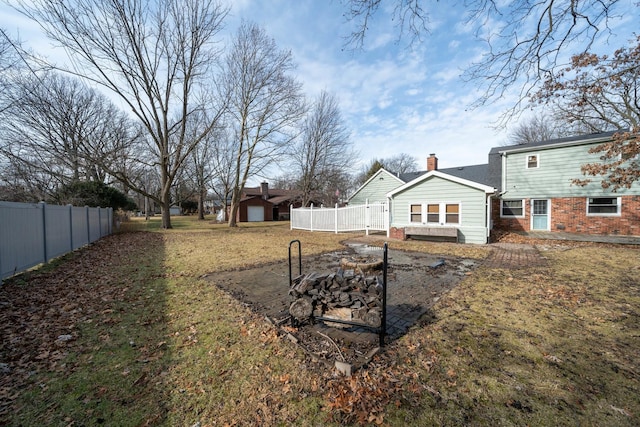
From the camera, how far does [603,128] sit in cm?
1853

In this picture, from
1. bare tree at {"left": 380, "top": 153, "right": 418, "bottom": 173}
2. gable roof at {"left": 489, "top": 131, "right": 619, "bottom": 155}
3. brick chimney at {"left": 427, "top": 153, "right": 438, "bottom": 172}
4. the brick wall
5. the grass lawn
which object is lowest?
the grass lawn

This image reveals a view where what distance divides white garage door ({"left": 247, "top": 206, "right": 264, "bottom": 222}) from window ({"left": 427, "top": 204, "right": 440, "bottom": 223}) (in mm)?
25573

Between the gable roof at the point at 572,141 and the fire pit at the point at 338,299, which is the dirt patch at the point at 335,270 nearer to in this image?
the fire pit at the point at 338,299

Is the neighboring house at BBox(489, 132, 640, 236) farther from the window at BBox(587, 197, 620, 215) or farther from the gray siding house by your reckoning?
the gray siding house

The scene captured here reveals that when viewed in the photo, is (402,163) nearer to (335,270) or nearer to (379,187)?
(379,187)

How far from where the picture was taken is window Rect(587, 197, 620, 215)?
11.5 metres

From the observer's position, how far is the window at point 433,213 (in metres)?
11.7

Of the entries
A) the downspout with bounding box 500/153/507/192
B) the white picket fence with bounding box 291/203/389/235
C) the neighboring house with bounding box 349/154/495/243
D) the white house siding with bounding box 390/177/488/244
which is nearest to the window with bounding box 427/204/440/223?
the neighboring house with bounding box 349/154/495/243

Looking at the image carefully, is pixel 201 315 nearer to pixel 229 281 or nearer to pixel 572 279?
pixel 229 281

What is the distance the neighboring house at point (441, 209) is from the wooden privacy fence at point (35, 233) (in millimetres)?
12852

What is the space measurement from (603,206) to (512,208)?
136 inches

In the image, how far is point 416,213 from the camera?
12.3 meters

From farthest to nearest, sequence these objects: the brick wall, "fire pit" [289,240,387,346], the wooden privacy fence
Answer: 1. the brick wall
2. the wooden privacy fence
3. "fire pit" [289,240,387,346]

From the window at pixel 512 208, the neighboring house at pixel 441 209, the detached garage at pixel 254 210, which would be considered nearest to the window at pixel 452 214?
the neighboring house at pixel 441 209
